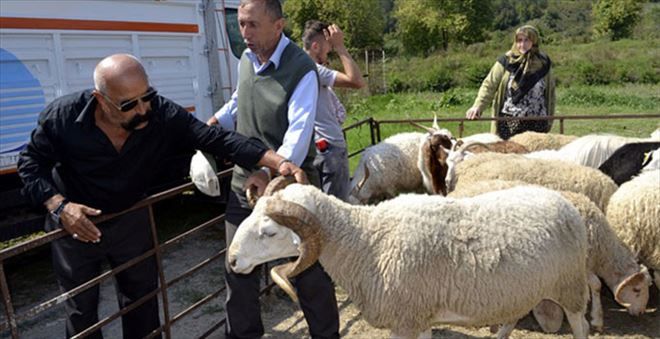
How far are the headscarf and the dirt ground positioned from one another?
93.1 inches

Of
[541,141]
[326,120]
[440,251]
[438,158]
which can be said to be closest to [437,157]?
[438,158]

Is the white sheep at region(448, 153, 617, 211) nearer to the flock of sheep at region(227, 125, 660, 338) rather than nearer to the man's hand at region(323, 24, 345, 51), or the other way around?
the flock of sheep at region(227, 125, 660, 338)

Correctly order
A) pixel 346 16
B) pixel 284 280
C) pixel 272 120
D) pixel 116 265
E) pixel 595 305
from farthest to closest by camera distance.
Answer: pixel 346 16, pixel 595 305, pixel 116 265, pixel 272 120, pixel 284 280

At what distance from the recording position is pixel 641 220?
12.2 feet

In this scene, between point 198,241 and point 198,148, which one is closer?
point 198,148

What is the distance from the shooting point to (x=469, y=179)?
14.7 ft

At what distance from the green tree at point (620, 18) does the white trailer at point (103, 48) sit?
51386mm

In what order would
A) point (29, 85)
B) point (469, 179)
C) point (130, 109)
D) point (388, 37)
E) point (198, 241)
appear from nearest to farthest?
point (130, 109), point (469, 179), point (29, 85), point (198, 241), point (388, 37)

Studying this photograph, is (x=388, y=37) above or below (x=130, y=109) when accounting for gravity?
above

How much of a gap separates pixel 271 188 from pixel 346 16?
44.7 meters

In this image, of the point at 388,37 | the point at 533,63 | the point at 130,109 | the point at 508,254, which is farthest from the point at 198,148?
the point at 388,37

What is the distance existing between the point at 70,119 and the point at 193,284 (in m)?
2.79

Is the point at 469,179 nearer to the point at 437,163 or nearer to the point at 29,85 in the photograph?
the point at 437,163

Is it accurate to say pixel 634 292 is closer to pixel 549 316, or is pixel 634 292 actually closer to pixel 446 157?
pixel 549 316
